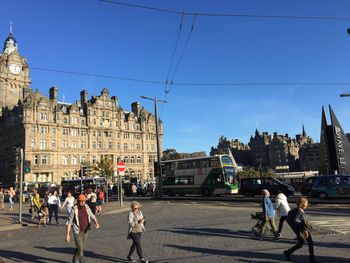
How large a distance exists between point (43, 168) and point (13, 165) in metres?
62.0

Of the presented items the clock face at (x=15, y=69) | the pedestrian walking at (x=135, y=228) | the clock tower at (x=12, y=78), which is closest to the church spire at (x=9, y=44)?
the clock tower at (x=12, y=78)

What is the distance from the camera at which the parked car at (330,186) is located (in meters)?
28.6

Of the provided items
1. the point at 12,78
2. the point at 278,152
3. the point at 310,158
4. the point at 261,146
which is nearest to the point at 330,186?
the point at 12,78

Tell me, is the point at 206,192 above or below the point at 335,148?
below

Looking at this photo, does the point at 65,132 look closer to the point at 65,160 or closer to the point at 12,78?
the point at 65,160

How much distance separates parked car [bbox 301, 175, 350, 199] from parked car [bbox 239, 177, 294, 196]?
447cm

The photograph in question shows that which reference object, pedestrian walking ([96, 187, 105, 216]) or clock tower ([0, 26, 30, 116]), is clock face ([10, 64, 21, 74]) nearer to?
clock tower ([0, 26, 30, 116])

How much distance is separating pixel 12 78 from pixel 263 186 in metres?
82.5

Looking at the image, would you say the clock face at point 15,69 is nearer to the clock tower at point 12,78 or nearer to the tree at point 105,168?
the clock tower at point 12,78

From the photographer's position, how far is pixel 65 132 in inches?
3386

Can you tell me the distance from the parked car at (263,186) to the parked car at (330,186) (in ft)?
14.7

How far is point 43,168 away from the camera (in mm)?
81250

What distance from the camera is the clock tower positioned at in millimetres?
98500

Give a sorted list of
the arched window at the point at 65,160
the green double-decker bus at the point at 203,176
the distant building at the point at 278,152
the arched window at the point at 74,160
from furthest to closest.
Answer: the distant building at the point at 278,152, the arched window at the point at 74,160, the arched window at the point at 65,160, the green double-decker bus at the point at 203,176
